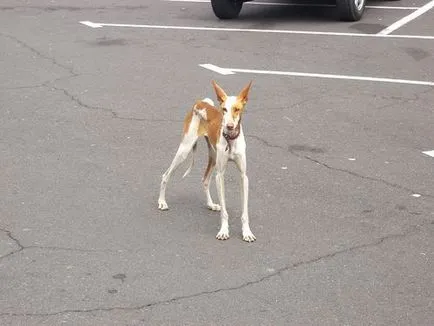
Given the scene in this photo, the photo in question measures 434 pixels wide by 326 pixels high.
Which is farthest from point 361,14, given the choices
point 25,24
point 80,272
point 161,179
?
point 80,272

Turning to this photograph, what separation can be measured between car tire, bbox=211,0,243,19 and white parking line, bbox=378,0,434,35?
2.61 m

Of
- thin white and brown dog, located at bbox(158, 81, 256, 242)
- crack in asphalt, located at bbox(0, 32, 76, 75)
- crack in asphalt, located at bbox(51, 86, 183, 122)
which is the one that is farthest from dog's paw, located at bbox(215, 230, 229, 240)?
crack in asphalt, located at bbox(0, 32, 76, 75)

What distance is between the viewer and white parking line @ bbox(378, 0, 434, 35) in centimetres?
1463

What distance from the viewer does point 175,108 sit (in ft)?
34.6

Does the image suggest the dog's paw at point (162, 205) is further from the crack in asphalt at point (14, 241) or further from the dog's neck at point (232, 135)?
the crack in asphalt at point (14, 241)

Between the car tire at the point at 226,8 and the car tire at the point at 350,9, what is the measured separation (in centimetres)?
176

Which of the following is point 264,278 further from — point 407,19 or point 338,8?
point 407,19

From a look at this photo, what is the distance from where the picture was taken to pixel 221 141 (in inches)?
267

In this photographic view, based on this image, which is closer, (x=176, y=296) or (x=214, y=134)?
(x=176, y=296)

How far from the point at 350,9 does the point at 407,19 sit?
1.12 m

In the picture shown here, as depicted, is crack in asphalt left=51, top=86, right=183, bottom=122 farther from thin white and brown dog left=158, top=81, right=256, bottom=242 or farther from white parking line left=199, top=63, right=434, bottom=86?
thin white and brown dog left=158, top=81, right=256, bottom=242

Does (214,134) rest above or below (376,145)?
above

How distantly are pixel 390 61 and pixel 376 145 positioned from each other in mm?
3754

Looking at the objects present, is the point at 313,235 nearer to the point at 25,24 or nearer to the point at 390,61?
the point at 390,61
